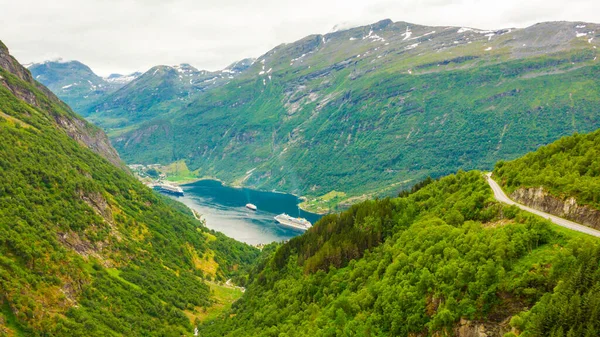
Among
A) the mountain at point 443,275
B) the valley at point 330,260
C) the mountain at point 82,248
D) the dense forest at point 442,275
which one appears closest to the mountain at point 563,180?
the valley at point 330,260

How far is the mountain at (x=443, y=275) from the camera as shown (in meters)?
31.3

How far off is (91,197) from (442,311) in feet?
366

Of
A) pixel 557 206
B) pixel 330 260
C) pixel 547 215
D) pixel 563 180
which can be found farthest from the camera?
pixel 330 260

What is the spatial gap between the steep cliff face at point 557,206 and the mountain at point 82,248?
7547cm

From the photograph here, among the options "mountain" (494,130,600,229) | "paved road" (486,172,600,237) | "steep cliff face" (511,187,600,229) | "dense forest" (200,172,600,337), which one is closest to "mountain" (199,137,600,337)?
"dense forest" (200,172,600,337)

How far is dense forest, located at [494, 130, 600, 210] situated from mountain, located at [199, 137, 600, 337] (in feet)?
8.68

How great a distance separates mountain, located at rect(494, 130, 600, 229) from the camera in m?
41.9

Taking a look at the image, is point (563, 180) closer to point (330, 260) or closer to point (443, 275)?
point (443, 275)

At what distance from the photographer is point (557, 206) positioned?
45.3 meters

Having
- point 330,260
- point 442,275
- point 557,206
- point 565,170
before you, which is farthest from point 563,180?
point 330,260

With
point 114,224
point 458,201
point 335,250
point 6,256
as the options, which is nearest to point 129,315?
point 6,256

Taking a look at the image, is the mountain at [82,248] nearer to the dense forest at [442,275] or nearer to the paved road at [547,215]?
the dense forest at [442,275]

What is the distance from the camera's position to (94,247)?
108 meters

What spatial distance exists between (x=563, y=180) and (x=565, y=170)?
2.38 m
